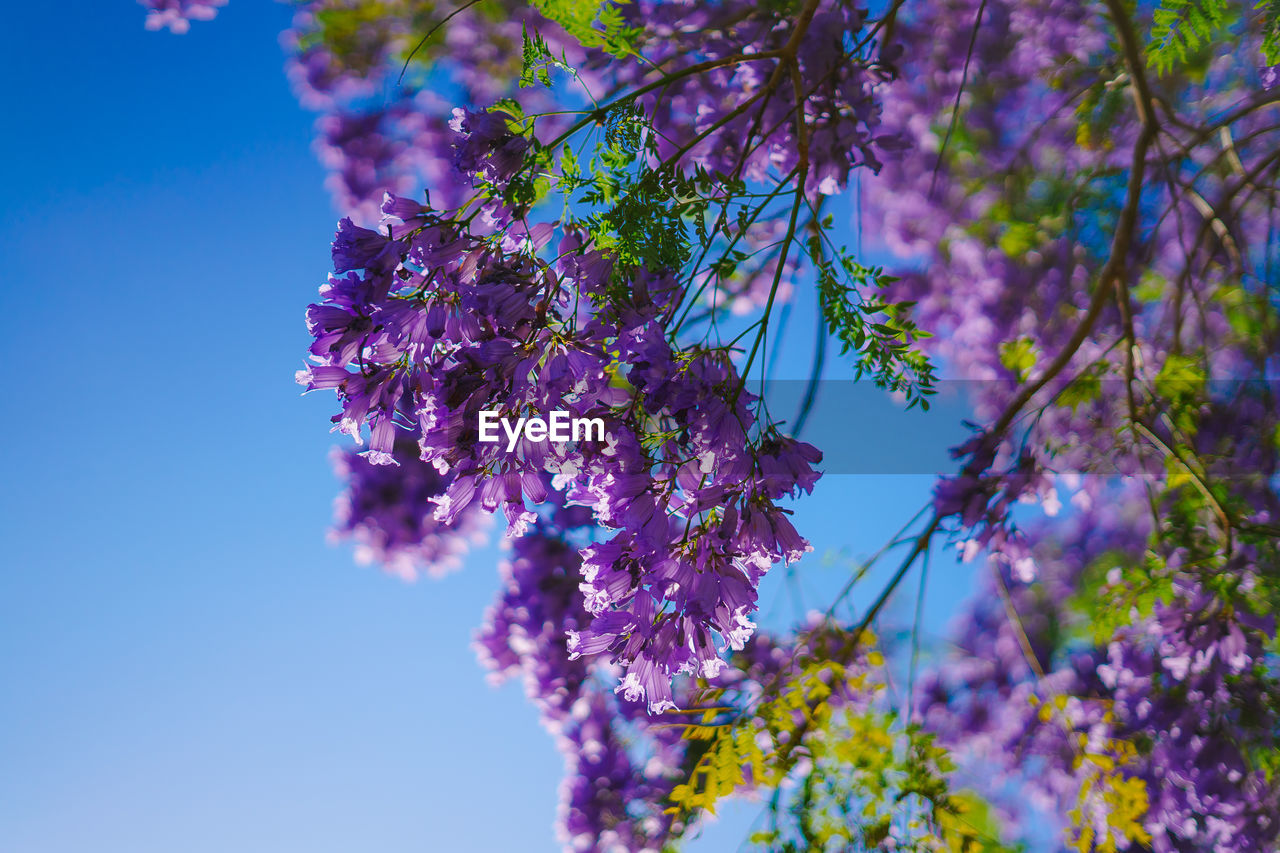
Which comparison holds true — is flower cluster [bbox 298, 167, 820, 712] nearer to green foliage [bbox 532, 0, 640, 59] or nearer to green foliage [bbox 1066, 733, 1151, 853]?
green foliage [bbox 532, 0, 640, 59]

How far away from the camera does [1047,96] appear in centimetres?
551

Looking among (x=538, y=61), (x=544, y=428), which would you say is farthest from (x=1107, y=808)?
(x=538, y=61)

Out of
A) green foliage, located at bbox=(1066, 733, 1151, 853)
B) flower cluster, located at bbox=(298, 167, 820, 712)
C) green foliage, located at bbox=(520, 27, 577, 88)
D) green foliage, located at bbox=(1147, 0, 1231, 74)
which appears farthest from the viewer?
green foliage, located at bbox=(1066, 733, 1151, 853)

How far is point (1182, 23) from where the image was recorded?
83.5 inches

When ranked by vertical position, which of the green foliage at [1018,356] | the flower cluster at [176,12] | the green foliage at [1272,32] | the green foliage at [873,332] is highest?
the flower cluster at [176,12]

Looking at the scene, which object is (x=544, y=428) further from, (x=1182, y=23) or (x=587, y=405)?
(x=1182, y=23)

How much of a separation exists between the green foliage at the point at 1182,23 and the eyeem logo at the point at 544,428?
1.99m

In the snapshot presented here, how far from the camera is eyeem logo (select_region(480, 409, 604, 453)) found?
1.34 m

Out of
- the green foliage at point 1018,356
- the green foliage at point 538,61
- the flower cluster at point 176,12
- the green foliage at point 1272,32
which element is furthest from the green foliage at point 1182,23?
the flower cluster at point 176,12

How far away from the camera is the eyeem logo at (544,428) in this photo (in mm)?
1341

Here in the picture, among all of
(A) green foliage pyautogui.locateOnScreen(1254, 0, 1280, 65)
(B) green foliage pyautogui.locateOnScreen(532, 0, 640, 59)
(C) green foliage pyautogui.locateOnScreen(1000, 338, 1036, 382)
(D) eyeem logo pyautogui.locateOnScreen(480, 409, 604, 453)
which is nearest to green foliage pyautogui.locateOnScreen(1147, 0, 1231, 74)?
(A) green foliage pyautogui.locateOnScreen(1254, 0, 1280, 65)

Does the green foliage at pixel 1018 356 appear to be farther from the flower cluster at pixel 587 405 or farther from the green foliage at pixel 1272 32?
the flower cluster at pixel 587 405

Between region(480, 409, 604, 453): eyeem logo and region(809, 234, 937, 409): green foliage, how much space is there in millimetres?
626

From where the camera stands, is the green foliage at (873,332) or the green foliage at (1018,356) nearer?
the green foliage at (873,332)
